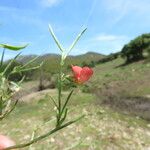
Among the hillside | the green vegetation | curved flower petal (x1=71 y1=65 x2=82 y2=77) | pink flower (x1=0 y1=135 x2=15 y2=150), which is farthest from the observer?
the green vegetation

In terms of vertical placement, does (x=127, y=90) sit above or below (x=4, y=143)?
below

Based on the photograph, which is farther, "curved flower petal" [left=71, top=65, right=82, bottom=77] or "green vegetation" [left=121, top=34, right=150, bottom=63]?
"green vegetation" [left=121, top=34, right=150, bottom=63]

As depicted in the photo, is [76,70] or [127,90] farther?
[127,90]

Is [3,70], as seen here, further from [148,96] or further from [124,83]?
[124,83]

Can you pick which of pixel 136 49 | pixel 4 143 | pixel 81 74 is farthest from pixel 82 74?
pixel 136 49

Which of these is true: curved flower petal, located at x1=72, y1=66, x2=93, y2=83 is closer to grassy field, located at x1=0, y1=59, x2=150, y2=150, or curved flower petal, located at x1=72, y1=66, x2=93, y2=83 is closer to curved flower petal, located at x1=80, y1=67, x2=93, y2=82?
curved flower petal, located at x1=80, y1=67, x2=93, y2=82

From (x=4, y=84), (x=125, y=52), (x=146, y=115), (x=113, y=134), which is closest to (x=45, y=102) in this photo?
(x=146, y=115)

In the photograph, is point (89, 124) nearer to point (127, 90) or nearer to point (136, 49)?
point (127, 90)

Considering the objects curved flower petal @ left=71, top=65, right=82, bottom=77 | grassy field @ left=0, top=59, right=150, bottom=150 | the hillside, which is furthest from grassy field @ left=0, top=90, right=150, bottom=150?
curved flower petal @ left=71, top=65, right=82, bottom=77

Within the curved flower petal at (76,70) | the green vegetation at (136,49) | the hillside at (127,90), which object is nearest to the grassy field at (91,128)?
the hillside at (127,90)
